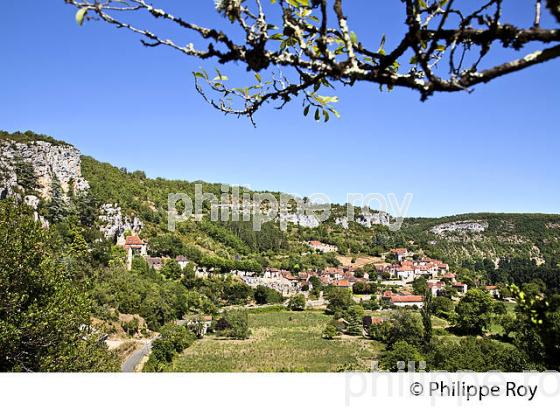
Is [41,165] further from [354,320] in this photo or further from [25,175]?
[354,320]

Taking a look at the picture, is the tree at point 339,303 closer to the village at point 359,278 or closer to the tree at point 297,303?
the tree at point 297,303

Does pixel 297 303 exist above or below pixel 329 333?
above

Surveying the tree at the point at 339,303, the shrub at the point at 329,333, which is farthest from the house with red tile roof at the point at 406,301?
the shrub at the point at 329,333

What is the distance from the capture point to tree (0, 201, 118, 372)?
375 cm

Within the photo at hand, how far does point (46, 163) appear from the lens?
31.6 metres

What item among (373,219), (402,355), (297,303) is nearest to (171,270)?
(297,303)

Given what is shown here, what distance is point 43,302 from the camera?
4293 millimetres

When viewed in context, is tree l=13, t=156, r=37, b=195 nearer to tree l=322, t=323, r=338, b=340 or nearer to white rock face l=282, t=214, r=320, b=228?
tree l=322, t=323, r=338, b=340

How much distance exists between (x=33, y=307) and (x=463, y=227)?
63405mm

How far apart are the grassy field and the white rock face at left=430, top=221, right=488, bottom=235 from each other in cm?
4439

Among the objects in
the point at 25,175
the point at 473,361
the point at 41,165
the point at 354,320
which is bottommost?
the point at 354,320

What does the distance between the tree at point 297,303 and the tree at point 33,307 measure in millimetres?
23034
